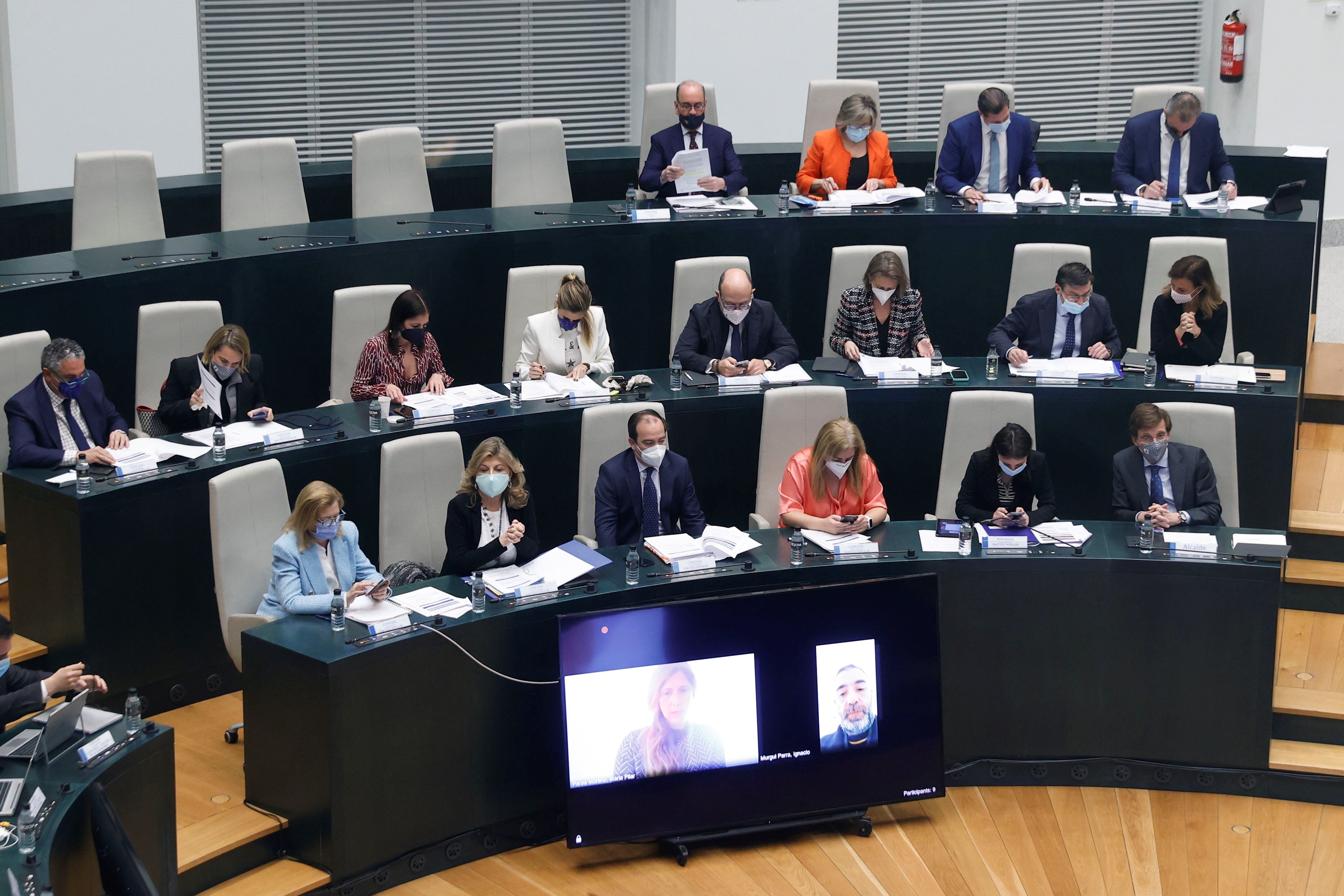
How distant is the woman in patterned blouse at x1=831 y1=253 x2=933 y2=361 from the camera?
736 centimetres

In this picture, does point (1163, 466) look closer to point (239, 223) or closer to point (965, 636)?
point (965, 636)

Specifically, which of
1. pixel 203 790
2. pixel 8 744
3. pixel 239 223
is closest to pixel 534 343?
pixel 239 223

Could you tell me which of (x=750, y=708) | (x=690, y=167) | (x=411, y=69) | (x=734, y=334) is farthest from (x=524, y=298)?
(x=411, y=69)

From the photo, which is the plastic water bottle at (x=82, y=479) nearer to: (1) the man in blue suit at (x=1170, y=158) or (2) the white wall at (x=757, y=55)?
(1) the man in blue suit at (x=1170, y=158)

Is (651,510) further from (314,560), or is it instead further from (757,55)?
(757,55)

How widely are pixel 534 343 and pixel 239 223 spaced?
2.02 meters

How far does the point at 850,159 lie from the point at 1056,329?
5.61 feet

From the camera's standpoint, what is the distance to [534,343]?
7.30 meters

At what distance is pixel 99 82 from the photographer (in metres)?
9.44

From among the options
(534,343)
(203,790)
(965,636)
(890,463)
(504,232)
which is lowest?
(203,790)

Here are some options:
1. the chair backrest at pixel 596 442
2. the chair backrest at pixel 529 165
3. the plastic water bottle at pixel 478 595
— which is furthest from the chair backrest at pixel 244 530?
the chair backrest at pixel 529 165

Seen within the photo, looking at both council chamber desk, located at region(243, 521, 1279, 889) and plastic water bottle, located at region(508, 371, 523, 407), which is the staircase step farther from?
plastic water bottle, located at region(508, 371, 523, 407)

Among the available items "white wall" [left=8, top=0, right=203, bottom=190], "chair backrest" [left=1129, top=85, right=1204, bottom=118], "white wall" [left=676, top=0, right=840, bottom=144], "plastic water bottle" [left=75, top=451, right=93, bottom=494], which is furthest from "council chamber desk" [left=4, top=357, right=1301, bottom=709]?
"white wall" [left=676, top=0, right=840, bottom=144]

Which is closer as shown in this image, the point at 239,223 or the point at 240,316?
the point at 240,316
